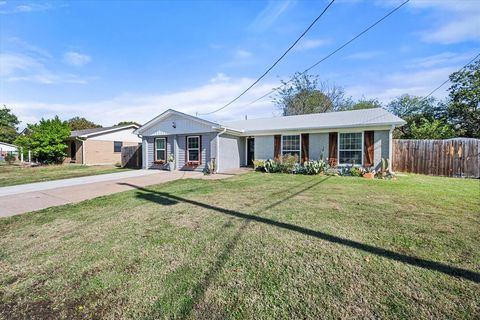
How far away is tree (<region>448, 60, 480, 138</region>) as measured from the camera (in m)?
21.9

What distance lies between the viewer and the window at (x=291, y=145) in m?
13.9

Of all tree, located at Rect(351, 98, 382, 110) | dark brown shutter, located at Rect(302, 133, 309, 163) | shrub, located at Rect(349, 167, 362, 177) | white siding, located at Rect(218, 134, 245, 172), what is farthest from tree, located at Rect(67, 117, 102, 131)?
shrub, located at Rect(349, 167, 362, 177)

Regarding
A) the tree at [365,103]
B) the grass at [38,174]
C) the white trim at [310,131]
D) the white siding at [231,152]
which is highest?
the tree at [365,103]

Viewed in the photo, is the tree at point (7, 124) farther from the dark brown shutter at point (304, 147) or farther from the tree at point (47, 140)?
the dark brown shutter at point (304, 147)

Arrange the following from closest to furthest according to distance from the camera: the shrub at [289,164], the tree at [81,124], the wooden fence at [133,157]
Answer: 1. the shrub at [289,164]
2. the wooden fence at [133,157]
3. the tree at [81,124]

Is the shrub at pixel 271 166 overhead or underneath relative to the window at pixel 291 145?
underneath

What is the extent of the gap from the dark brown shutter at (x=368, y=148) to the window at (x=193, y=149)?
9382 millimetres

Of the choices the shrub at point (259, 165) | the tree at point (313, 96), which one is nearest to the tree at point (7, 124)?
the tree at point (313, 96)

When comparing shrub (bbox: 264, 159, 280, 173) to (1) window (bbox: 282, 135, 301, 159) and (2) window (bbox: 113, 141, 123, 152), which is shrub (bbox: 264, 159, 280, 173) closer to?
(1) window (bbox: 282, 135, 301, 159)

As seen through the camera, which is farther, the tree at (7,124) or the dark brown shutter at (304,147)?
the tree at (7,124)

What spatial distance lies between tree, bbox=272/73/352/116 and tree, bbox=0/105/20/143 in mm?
48750

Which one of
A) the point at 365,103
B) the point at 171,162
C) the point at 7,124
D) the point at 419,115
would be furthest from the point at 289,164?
the point at 7,124

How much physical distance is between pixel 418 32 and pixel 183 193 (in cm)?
1229

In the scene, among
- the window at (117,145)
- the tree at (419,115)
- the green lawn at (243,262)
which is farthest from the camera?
the window at (117,145)
